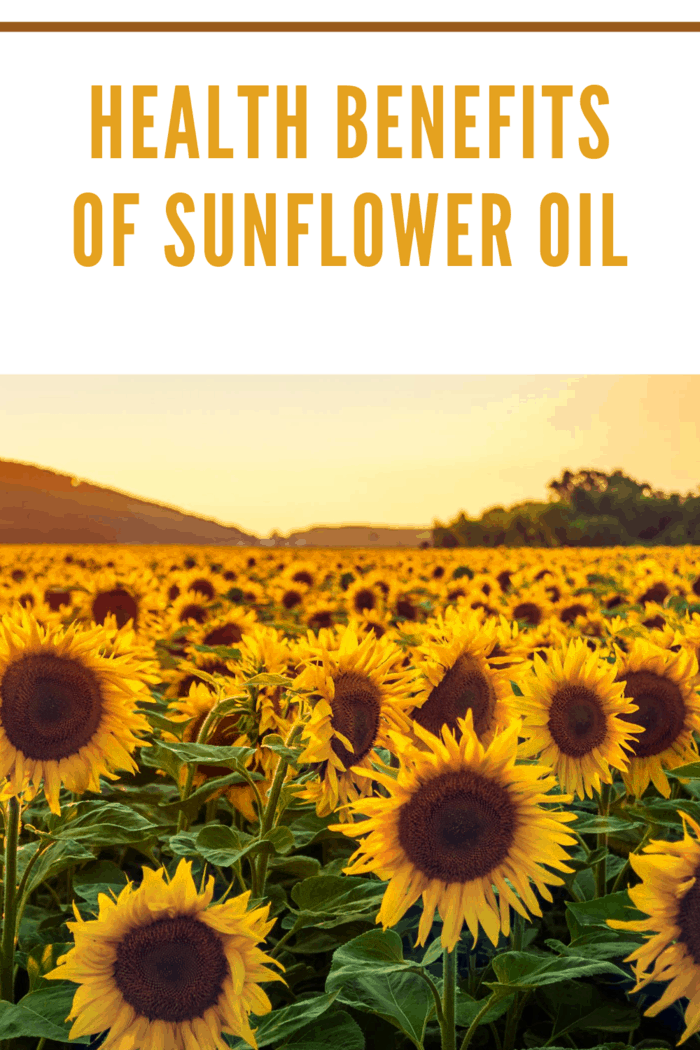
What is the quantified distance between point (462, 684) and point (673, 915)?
117 centimetres

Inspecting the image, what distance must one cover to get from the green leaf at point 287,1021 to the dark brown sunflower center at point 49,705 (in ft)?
3.27

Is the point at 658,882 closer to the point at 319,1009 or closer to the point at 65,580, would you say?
the point at 319,1009

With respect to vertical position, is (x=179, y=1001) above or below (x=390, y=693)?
below

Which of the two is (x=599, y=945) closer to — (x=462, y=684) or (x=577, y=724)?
(x=577, y=724)

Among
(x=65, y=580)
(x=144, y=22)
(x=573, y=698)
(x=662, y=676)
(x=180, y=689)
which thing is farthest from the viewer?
(x=65, y=580)

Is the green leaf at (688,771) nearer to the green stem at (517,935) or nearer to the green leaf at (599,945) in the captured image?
the green leaf at (599,945)

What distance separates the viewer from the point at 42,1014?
92.2 inches

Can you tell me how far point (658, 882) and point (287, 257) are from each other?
6.33 m

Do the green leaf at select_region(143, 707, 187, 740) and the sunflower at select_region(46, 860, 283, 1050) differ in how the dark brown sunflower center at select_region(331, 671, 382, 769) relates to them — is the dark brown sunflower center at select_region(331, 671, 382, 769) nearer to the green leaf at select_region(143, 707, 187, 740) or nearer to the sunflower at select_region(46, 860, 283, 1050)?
the sunflower at select_region(46, 860, 283, 1050)

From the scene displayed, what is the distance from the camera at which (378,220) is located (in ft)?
24.4

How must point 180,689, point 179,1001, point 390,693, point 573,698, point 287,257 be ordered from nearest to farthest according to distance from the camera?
1. point 179,1001
2. point 390,693
3. point 573,698
4. point 180,689
5. point 287,257

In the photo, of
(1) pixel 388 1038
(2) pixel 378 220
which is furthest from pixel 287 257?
(1) pixel 388 1038

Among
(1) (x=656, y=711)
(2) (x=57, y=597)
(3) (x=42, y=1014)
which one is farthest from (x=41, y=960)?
(2) (x=57, y=597)

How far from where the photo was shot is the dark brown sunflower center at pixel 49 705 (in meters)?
2.74
